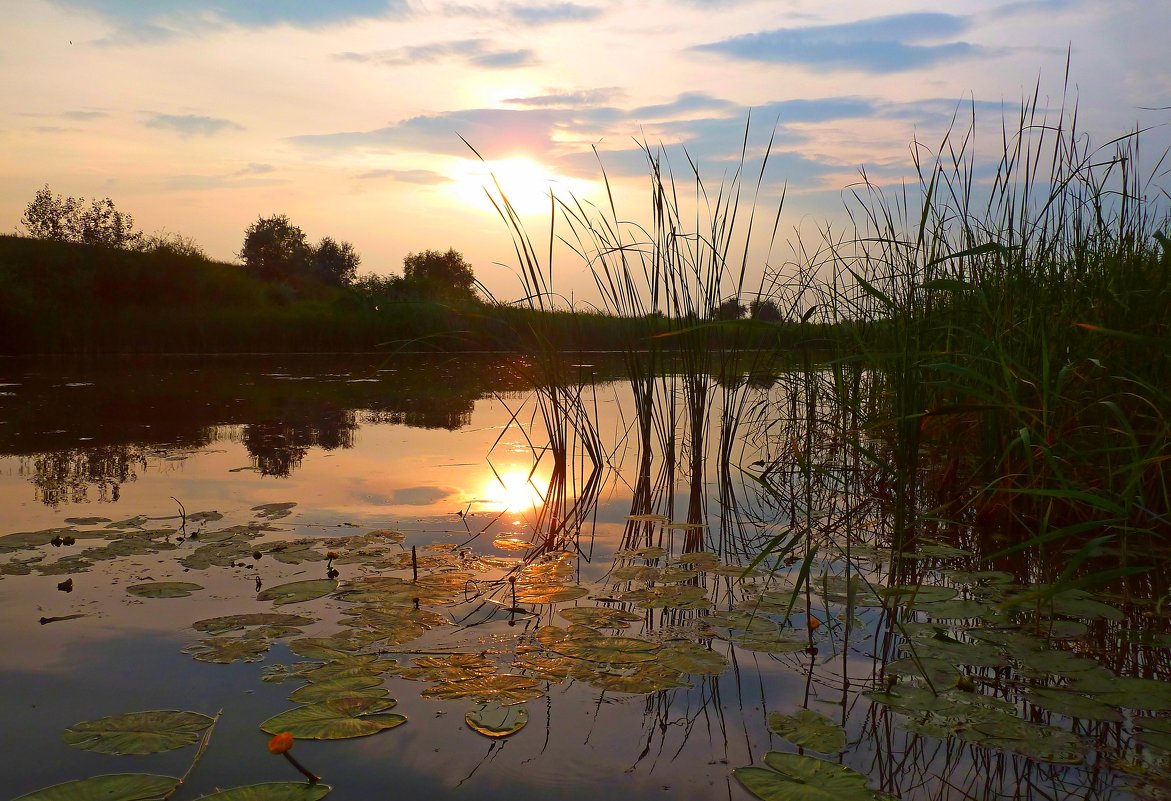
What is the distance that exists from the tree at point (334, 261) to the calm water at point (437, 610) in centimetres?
2139

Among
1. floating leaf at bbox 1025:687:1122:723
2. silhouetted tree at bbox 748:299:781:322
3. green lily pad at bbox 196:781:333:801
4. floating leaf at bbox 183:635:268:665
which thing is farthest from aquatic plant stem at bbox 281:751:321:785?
silhouetted tree at bbox 748:299:781:322

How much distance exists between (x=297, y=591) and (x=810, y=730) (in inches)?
44.8

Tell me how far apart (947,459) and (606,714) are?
1.93 metres

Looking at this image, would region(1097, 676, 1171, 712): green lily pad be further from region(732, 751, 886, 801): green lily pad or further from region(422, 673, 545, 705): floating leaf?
region(422, 673, 545, 705): floating leaf

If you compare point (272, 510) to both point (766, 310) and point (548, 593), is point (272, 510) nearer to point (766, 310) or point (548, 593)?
point (548, 593)

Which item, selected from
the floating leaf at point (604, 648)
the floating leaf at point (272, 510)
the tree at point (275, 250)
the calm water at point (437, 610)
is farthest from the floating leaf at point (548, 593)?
the tree at point (275, 250)

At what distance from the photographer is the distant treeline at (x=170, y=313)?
462 inches

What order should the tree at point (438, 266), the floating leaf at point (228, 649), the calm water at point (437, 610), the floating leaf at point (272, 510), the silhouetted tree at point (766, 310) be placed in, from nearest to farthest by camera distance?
the calm water at point (437, 610) < the floating leaf at point (228, 649) < the floating leaf at point (272, 510) < the silhouetted tree at point (766, 310) < the tree at point (438, 266)

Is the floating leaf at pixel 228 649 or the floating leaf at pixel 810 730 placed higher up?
the floating leaf at pixel 810 730

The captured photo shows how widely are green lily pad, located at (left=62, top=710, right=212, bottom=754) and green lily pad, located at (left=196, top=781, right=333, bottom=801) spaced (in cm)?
17

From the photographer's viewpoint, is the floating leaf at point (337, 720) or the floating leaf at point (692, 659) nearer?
the floating leaf at point (337, 720)

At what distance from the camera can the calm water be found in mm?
1056

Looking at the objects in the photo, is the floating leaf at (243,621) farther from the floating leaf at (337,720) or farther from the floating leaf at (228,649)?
the floating leaf at (337,720)

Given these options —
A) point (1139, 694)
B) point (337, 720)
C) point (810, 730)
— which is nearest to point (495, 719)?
point (337, 720)
